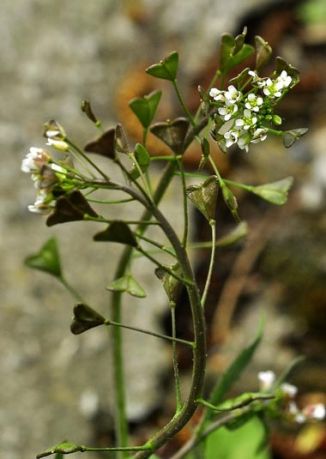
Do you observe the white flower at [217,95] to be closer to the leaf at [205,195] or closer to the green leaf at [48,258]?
the leaf at [205,195]

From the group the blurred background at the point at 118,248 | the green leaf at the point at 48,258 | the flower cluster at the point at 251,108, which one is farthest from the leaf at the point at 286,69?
the blurred background at the point at 118,248

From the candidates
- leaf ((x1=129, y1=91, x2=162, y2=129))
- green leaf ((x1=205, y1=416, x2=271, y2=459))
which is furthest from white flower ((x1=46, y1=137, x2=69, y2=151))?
green leaf ((x1=205, y1=416, x2=271, y2=459))

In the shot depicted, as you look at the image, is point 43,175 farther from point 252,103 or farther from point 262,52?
point 262,52

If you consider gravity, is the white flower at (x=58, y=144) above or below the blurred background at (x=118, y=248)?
below

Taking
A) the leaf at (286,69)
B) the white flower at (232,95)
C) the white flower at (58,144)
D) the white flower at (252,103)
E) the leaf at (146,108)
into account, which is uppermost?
the leaf at (146,108)

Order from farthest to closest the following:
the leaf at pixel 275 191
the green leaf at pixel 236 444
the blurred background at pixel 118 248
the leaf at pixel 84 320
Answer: the blurred background at pixel 118 248 < the green leaf at pixel 236 444 < the leaf at pixel 275 191 < the leaf at pixel 84 320

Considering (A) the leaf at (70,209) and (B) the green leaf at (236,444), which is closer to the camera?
(A) the leaf at (70,209)
